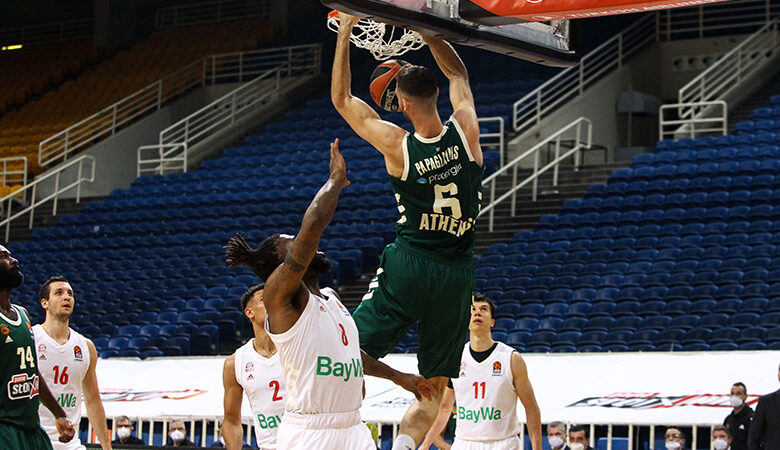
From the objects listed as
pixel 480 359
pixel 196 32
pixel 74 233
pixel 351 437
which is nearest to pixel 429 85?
pixel 351 437

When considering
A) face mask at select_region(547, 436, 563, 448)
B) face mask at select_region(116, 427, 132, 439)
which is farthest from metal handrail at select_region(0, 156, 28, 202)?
face mask at select_region(547, 436, 563, 448)

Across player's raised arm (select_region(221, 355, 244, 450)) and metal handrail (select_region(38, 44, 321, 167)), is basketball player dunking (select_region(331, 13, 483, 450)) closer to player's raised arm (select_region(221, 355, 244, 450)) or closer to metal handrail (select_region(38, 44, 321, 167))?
player's raised arm (select_region(221, 355, 244, 450))

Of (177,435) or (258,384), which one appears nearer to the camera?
(258,384)

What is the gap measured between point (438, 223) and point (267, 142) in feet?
66.3

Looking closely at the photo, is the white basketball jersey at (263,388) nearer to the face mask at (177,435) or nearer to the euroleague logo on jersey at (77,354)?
the euroleague logo on jersey at (77,354)

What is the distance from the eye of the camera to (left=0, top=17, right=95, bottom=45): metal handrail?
33.1 metres

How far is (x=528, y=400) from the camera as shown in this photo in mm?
9109

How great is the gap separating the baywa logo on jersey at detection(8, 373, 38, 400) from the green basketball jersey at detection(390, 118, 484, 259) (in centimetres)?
292

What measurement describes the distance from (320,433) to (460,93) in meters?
1.94

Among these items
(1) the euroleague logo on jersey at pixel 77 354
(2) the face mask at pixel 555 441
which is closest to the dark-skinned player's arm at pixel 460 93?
(1) the euroleague logo on jersey at pixel 77 354

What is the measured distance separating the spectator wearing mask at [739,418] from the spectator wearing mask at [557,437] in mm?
1518

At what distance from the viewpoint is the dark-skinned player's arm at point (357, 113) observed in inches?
233

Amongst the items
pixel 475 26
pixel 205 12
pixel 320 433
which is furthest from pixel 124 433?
pixel 205 12

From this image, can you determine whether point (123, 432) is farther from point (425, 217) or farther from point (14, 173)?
point (14, 173)
